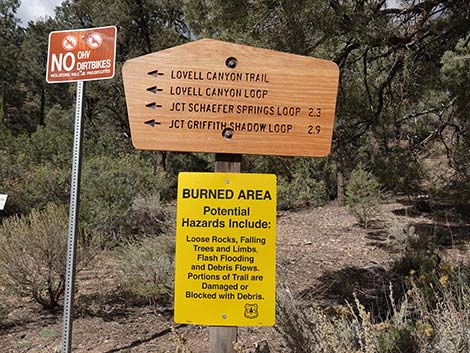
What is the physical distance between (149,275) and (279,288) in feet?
5.26

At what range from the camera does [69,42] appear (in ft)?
8.41

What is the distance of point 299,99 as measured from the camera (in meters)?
2.08

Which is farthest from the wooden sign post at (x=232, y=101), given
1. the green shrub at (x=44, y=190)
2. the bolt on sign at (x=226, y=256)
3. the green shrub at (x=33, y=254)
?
the green shrub at (x=44, y=190)

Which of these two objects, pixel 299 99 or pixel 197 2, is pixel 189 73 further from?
pixel 197 2

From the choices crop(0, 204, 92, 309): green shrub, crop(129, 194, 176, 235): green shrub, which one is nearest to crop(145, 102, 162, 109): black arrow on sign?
crop(0, 204, 92, 309): green shrub

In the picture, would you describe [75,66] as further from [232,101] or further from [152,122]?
[232,101]

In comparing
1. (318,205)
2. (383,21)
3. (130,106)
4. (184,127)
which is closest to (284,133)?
(184,127)

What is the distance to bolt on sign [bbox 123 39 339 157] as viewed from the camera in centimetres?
208

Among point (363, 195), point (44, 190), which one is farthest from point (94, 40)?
point (363, 195)

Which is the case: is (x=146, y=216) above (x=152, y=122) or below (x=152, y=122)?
below

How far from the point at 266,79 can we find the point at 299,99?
179 mm

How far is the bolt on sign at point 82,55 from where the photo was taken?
251 cm

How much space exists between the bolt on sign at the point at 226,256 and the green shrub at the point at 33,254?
310cm

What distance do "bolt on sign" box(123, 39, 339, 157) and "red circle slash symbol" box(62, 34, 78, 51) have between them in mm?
658
